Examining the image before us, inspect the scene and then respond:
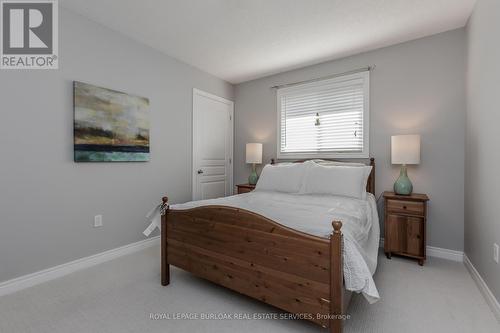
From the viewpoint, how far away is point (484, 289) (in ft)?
6.35

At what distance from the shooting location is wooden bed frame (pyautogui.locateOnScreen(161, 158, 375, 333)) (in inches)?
53.6

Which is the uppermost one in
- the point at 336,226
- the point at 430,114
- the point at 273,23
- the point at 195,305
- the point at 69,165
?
the point at 273,23

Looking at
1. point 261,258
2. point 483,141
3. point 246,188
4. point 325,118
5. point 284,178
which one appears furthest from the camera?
point 246,188

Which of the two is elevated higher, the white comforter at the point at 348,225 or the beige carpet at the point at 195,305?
the white comforter at the point at 348,225

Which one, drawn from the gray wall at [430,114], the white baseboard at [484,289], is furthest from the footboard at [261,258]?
the gray wall at [430,114]

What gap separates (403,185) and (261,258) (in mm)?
2048

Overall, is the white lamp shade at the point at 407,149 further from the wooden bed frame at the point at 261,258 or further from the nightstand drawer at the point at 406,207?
the wooden bed frame at the point at 261,258

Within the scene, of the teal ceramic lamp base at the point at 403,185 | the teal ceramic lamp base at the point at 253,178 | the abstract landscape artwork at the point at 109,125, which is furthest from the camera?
the teal ceramic lamp base at the point at 253,178

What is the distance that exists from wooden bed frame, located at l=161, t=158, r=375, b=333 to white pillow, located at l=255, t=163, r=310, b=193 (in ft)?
4.30

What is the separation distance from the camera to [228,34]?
2.79m

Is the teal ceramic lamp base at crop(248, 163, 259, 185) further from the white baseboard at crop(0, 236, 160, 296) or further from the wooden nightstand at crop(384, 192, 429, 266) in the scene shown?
the wooden nightstand at crop(384, 192, 429, 266)

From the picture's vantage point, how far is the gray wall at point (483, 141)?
5.76ft

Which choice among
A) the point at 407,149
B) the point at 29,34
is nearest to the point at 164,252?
the point at 29,34

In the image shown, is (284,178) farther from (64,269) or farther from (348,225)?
(64,269)
